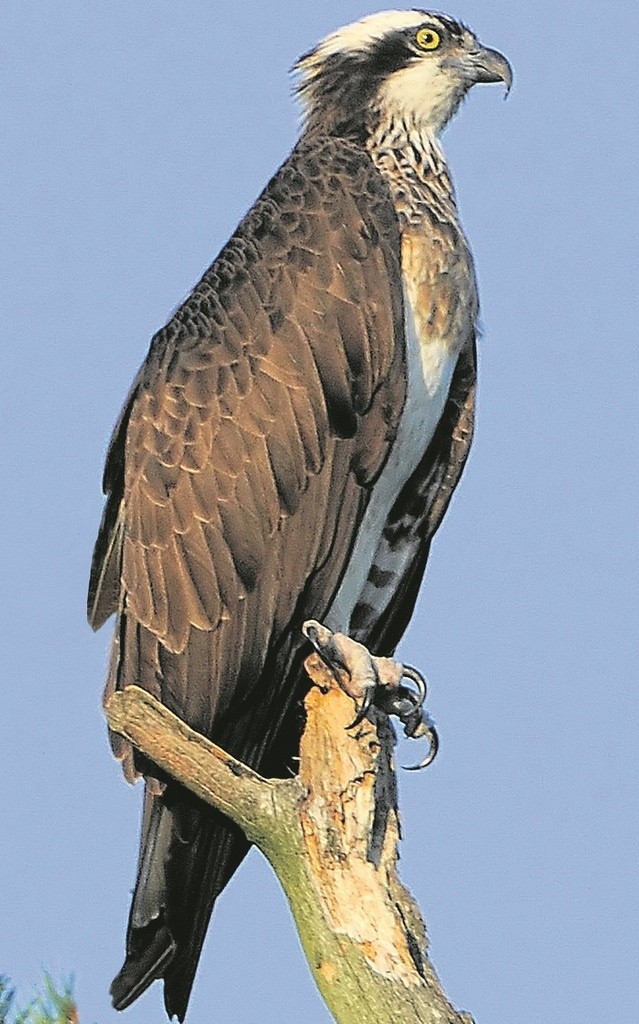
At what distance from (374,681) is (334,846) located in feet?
3.13

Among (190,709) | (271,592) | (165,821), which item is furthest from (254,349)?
(165,821)

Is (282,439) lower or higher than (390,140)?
lower

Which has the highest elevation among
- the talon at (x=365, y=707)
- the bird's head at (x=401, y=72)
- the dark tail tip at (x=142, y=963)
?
the bird's head at (x=401, y=72)

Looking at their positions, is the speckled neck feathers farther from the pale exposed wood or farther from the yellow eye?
the pale exposed wood

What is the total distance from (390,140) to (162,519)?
2148 mm

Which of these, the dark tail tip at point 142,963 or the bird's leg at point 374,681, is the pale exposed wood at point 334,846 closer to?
the bird's leg at point 374,681

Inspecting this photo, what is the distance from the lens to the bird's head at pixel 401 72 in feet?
25.4

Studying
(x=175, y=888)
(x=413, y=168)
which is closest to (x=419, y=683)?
(x=175, y=888)

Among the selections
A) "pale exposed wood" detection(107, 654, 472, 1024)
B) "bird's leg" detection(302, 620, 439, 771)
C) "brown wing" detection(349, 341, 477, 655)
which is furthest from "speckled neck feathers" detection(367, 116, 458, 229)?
"pale exposed wood" detection(107, 654, 472, 1024)

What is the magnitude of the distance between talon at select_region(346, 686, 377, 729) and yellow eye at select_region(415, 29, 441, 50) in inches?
129

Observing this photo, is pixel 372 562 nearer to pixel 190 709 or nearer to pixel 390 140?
pixel 190 709

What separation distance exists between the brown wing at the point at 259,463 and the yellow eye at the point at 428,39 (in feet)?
4.44

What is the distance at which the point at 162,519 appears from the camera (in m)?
6.75

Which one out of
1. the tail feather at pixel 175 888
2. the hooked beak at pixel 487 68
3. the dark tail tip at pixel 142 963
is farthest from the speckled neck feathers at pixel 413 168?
the dark tail tip at pixel 142 963
